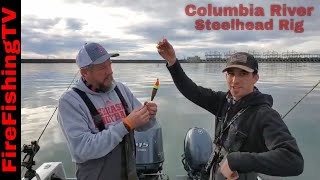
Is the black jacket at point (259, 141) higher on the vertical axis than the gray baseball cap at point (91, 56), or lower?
lower

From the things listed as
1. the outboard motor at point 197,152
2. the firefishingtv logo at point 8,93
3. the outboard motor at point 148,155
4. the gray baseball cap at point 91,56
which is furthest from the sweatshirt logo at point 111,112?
the outboard motor at point 197,152

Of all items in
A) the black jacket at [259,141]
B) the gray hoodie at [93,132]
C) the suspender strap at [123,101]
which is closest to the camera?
the black jacket at [259,141]

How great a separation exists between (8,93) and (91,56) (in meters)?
1.46

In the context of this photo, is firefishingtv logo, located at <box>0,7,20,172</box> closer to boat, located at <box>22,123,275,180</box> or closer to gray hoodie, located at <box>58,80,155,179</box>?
boat, located at <box>22,123,275,180</box>

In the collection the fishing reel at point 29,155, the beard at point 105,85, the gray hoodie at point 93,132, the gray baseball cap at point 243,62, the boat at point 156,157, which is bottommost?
the boat at point 156,157

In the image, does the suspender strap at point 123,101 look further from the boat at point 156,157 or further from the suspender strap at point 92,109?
the boat at point 156,157

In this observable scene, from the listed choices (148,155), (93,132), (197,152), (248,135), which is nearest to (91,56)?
(93,132)

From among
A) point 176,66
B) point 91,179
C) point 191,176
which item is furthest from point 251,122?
point 191,176

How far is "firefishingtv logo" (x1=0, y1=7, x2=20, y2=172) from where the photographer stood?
3.10 m

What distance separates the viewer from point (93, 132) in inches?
84.0

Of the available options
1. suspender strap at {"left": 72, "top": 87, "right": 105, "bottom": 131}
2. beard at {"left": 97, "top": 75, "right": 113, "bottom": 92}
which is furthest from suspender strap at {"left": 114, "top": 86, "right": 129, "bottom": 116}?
suspender strap at {"left": 72, "top": 87, "right": 105, "bottom": 131}

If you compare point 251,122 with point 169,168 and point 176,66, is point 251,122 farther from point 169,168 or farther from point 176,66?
point 169,168

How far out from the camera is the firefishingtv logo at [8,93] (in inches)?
122

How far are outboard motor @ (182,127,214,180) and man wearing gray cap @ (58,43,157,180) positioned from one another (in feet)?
6.33
